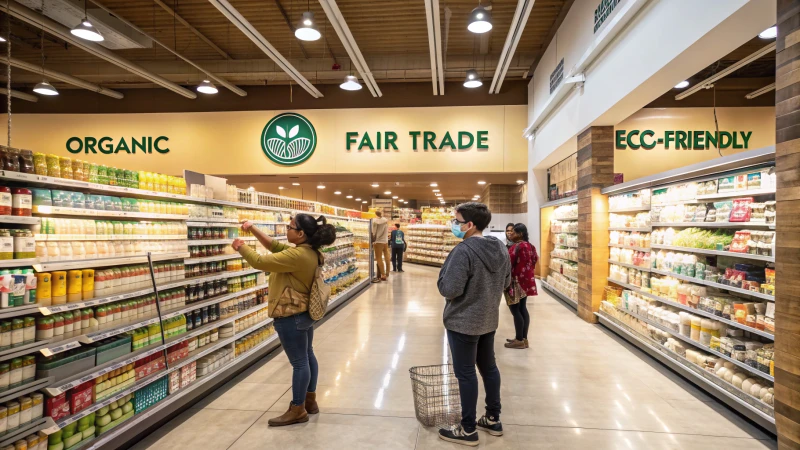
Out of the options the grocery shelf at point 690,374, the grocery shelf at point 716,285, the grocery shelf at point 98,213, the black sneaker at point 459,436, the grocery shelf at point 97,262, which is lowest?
the black sneaker at point 459,436

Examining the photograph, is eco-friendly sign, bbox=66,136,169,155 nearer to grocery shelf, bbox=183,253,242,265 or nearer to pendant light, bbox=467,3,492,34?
grocery shelf, bbox=183,253,242,265

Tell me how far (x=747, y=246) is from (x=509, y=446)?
8.85ft

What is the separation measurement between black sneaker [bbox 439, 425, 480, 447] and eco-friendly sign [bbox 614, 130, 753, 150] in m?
8.92

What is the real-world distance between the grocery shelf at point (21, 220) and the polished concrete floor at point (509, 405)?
1.75 meters

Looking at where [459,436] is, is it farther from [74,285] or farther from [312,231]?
[74,285]

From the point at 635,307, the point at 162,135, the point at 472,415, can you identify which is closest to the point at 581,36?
the point at 635,307

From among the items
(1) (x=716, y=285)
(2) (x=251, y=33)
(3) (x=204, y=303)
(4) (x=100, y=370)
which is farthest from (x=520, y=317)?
(2) (x=251, y=33)

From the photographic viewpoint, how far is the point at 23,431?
7.68ft

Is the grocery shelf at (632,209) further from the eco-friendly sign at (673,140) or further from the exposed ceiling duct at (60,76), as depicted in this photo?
the exposed ceiling duct at (60,76)

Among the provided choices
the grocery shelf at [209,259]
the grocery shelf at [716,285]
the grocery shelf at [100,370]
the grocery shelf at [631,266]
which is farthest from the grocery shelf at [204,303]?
the grocery shelf at [631,266]

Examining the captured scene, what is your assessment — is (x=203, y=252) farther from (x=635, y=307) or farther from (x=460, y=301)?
(x=635, y=307)

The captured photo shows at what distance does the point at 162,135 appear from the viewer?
41.1ft

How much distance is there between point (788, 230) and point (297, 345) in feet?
11.5

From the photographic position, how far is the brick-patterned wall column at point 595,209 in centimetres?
666
